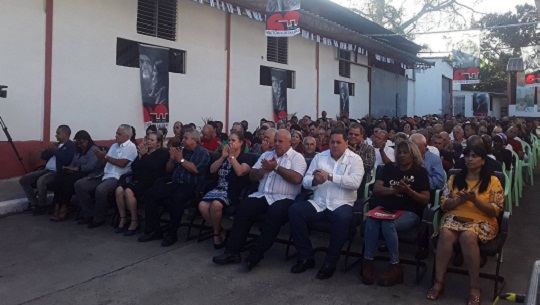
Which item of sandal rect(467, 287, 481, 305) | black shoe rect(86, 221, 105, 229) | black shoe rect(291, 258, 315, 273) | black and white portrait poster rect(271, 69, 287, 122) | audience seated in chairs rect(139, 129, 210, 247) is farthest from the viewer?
black and white portrait poster rect(271, 69, 287, 122)

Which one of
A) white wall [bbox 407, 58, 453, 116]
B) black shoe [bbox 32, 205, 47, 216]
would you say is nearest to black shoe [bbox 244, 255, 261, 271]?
black shoe [bbox 32, 205, 47, 216]

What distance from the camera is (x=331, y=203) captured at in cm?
518

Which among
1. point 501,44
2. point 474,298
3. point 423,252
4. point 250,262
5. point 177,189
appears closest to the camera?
point 474,298

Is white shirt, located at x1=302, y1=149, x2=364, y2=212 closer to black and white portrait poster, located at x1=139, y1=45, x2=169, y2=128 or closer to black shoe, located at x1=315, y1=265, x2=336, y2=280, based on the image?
black shoe, located at x1=315, y1=265, x2=336, y2=280

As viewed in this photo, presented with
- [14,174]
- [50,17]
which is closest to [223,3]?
[50,17]

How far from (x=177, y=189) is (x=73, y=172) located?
1.97 m

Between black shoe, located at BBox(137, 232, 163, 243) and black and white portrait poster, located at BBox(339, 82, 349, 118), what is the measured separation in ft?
47.5

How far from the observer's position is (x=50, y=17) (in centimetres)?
922

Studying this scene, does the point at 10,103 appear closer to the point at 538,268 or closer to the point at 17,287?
the point at 17,287

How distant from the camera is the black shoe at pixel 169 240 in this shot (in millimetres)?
5926

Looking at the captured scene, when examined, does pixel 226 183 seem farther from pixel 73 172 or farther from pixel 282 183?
pixel 73 172

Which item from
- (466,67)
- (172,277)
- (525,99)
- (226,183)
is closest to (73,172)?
(226,183)

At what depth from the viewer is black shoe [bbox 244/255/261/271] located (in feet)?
16.6

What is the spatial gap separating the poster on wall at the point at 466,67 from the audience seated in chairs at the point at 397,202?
22946 millimetres
